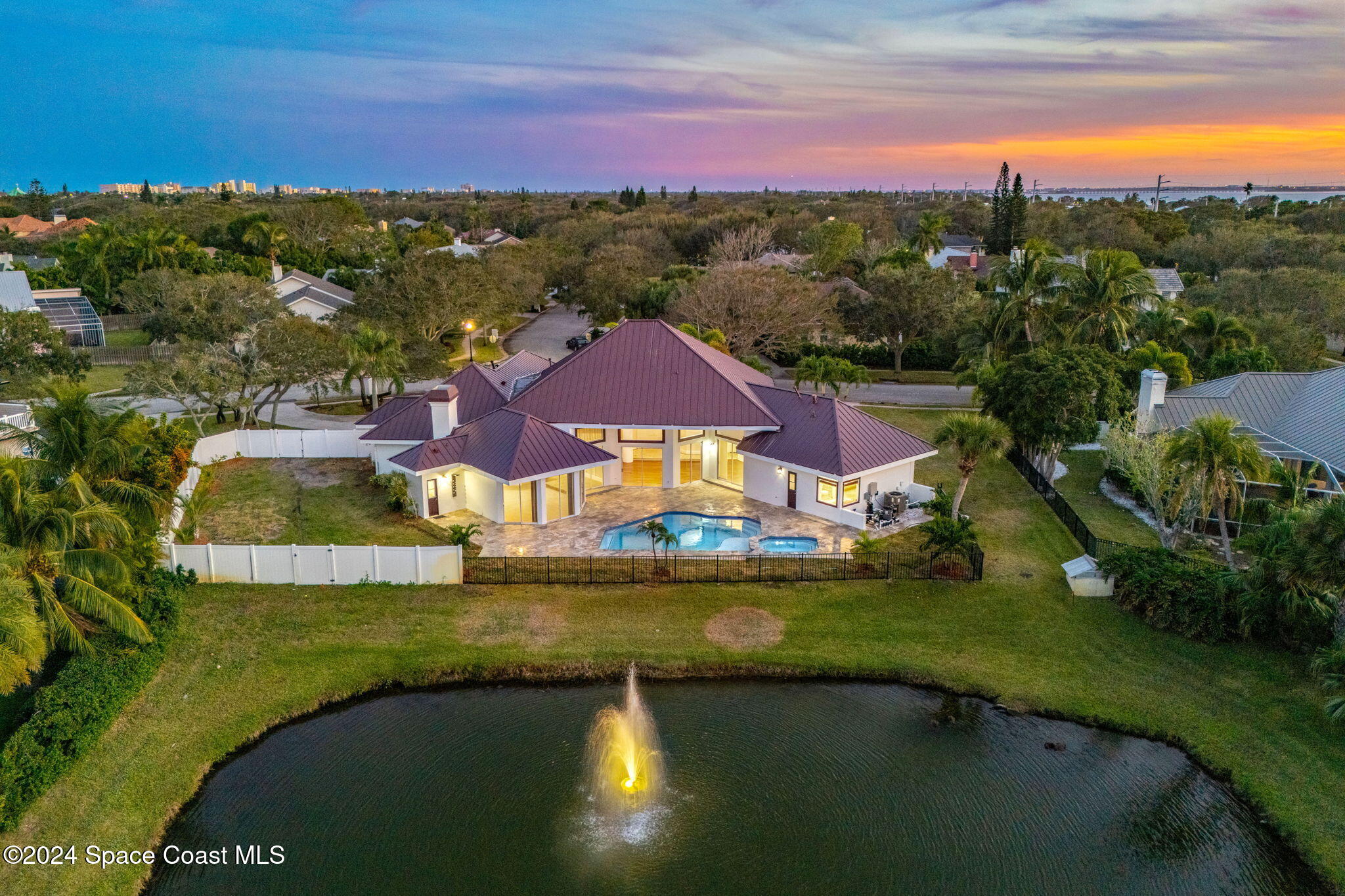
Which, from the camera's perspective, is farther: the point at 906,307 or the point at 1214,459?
the point at 906,307

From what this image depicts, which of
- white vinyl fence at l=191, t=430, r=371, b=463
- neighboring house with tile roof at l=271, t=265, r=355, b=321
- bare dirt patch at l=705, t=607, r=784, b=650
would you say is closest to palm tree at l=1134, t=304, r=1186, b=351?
bare dirt patch at l=705, t=607, r=784, b=650


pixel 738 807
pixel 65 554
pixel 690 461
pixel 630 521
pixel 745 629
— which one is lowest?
pixel 738 807

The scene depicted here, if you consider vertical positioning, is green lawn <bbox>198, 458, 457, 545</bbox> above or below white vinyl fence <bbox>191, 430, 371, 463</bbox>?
below

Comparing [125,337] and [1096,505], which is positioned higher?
[125,337]

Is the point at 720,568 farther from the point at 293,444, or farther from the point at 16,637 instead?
the point at 293,444

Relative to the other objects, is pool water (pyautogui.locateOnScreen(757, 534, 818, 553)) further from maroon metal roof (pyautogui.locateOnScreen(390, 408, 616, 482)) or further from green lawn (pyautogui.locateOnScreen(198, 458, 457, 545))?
green lawn (pyautogui.locateOnScreen(198, 458, 457, 545))

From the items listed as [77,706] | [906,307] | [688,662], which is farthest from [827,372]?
[77,706]

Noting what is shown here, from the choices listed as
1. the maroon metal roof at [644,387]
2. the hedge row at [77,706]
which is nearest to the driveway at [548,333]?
the maroon metal roof at [644,387]
